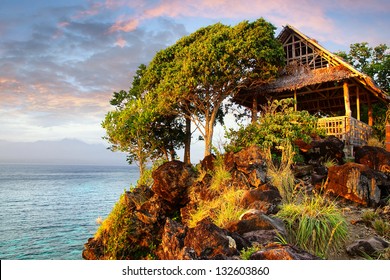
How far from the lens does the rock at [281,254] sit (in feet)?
9.67

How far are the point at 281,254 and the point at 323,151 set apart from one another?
8278 mm

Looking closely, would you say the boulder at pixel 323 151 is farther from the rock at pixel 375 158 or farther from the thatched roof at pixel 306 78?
the thatched roof at pixel 306 78

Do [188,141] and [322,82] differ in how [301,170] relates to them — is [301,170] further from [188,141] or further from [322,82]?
[188,141]

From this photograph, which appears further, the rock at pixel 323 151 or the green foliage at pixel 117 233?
the rock at pixel 323 151

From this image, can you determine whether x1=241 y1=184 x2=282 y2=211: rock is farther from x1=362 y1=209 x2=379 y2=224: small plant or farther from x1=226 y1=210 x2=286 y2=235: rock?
x1=362 y1=209 x2=379 y2=224: small plant

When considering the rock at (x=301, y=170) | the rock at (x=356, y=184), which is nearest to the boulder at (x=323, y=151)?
the rock at (x=301, y=170)

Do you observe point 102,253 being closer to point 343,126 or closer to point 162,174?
point 162,174

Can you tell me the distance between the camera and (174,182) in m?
10.3

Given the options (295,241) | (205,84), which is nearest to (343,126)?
(205,84)

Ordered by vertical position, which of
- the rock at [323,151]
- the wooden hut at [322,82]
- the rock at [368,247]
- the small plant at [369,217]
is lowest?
the rock at [368,247]

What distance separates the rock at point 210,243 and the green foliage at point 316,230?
1241 millimetres

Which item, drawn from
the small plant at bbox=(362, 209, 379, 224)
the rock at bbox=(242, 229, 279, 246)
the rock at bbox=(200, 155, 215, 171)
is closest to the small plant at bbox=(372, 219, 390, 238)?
the small plant at bbox=(362, 209, 379, 224)
